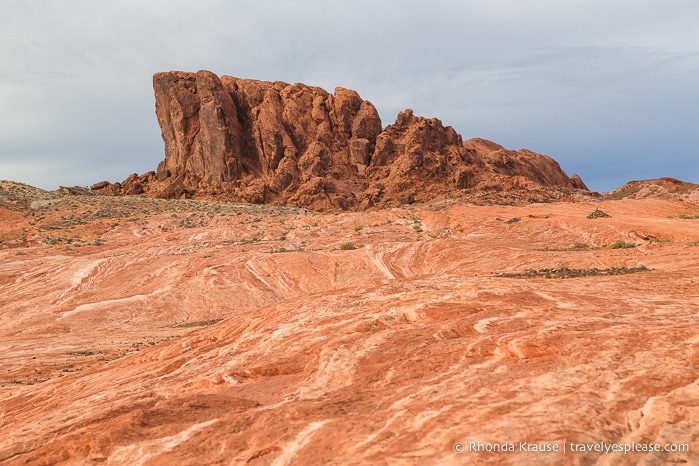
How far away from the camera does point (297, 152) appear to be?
81625 mm

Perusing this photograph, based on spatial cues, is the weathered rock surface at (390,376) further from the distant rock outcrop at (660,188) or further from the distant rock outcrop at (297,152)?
the distant rock outcrop at (297,152)

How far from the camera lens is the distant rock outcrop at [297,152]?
77.2 meters

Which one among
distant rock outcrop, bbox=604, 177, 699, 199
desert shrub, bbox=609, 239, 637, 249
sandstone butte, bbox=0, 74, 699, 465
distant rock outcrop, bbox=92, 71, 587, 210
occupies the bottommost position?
sandstone butte, bbox=0, 74, 699, 465

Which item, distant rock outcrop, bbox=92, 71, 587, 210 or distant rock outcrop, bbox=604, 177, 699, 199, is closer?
distant rock outcrop, bbox=604, 177, 699, 199

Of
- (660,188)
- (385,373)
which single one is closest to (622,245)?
(385,373)

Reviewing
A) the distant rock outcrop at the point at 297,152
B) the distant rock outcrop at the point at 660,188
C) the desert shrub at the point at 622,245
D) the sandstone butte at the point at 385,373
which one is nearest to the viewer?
the sandstone butte at the point at 385,373

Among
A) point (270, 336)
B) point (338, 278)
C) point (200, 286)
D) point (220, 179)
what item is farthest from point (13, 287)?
point (220, 179)

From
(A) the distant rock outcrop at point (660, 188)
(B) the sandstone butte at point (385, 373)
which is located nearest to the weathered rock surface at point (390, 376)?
(B) the sandstone butte at point (385, 373)

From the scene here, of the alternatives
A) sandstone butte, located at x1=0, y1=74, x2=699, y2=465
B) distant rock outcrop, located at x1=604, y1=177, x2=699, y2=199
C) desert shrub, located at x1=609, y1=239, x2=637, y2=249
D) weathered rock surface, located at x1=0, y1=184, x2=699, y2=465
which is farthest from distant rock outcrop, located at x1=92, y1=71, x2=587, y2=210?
weathered rock surface, located at x1=0, y1=184, x2=699, y2=465

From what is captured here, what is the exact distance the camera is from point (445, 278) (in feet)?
43.2

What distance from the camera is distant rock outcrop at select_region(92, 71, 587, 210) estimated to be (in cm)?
7725

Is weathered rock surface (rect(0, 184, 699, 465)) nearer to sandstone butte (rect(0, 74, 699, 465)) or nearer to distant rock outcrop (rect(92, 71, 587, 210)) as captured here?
sandstone butte (rect(0, 74, 699, 465))

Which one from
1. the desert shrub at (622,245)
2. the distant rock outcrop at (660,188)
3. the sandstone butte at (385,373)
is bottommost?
the sandstone butte at (385,373)

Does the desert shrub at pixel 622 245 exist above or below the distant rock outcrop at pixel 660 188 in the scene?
below
